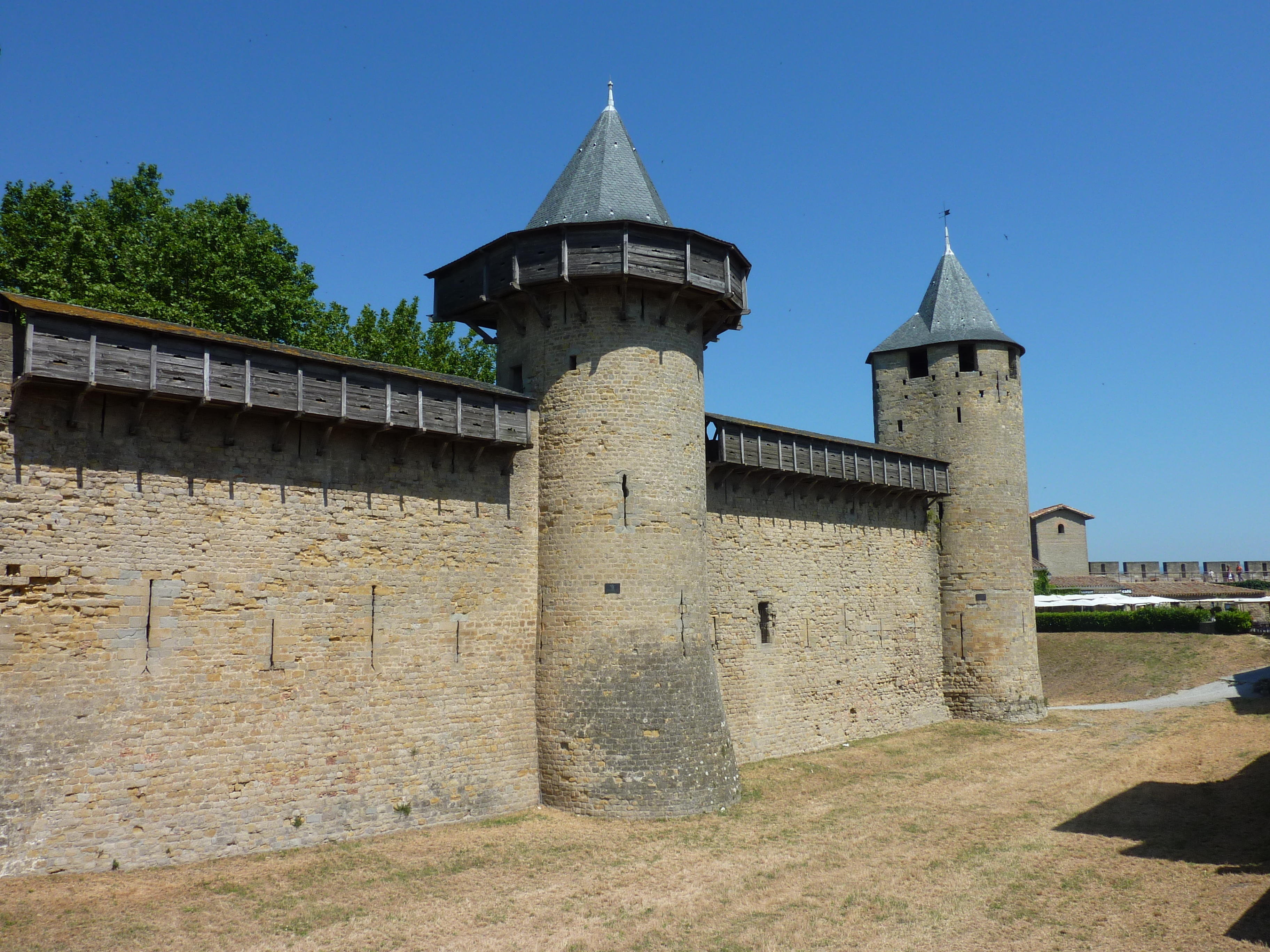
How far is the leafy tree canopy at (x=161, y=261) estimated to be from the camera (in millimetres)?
20797

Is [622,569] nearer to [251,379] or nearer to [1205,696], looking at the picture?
[251,379]

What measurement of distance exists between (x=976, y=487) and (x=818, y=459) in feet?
21.7

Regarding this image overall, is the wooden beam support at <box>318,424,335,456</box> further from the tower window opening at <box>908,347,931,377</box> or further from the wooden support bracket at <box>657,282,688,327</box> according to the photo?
the tower window opening at <box>908,347,931,377</box>

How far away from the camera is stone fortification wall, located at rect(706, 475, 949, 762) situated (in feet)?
60.4

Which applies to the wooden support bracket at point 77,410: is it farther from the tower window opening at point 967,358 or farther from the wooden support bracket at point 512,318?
the tower window opening at point 967,358

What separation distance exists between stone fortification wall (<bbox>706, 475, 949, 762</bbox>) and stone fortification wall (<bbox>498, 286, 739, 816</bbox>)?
2.51m

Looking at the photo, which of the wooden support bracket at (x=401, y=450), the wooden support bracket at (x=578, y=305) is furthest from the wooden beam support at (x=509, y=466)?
the wooden support bracket at (x=578, y=305)

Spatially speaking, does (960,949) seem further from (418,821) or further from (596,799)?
(418,821)

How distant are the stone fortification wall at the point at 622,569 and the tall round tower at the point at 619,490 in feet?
0.08

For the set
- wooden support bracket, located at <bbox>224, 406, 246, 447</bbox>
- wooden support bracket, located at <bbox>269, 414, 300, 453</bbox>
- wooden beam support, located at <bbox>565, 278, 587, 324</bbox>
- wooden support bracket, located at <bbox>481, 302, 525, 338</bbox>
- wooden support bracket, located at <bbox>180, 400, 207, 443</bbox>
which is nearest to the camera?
wooden support bracket, located at <bbox>180, 400, 207, 443</bbox>

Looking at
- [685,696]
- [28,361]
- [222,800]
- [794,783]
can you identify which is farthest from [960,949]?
[28,361]

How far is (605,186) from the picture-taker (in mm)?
16422

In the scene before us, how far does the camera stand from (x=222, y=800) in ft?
38.2

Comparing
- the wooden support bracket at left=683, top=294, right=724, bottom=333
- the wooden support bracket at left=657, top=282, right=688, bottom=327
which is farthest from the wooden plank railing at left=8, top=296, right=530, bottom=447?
the wooden support bracket at left=683, top=294, right=724, bottom=333
